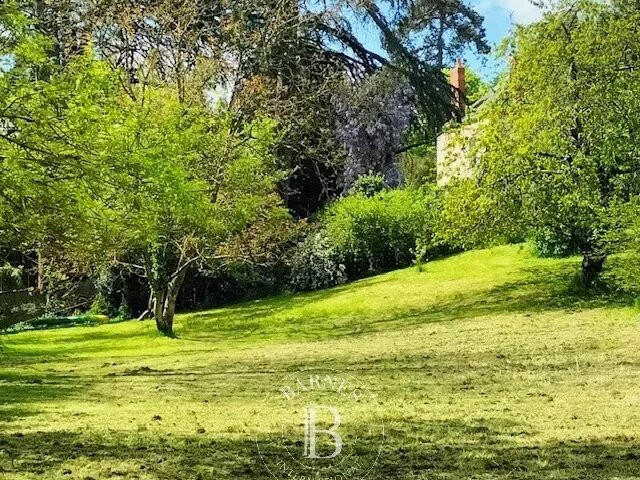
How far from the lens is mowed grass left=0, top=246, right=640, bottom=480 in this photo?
5.59 metres

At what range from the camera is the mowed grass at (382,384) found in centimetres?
559

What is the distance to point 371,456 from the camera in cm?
566

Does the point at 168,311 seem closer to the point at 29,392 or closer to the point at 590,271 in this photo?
the point at 29,392

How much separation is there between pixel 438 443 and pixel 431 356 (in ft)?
20.7

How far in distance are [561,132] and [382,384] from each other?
879 cm

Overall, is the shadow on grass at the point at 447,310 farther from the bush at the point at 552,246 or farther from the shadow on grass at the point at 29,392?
the shadow on grass at the point at 29,392

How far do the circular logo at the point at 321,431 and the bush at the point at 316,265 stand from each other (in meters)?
15.6

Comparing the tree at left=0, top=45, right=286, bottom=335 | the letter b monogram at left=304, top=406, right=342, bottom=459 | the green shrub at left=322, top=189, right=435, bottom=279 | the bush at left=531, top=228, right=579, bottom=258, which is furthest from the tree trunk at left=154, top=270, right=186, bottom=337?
the letter b monogram at left=304, top=406, right=342, bottom=459

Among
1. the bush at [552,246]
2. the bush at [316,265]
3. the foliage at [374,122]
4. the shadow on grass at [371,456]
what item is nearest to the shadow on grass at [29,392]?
the shadow on grass at [371,456]

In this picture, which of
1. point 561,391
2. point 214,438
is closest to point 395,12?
point 561,391

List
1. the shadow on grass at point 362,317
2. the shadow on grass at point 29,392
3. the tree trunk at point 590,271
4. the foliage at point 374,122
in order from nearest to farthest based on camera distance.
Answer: the shadow on grass at point 29,392, the shadow on grass at point 362,317, the tree trunk at point 590,271, the foliage at point 374,122

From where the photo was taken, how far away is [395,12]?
91.4ft

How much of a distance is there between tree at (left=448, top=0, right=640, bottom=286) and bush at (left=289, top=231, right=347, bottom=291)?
8.40m

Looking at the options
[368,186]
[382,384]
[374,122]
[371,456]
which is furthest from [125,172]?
[374,122]
